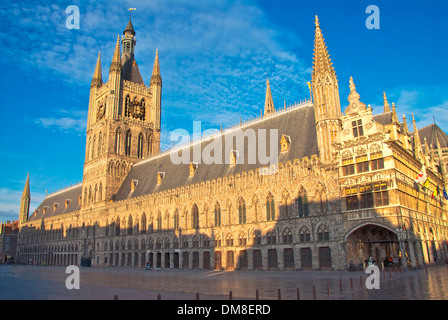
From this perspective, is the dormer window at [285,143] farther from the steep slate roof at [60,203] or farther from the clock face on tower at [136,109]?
the steep slate roof at [60,203]

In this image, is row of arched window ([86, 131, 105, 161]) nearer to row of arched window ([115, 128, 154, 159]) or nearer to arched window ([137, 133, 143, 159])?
row of arched window ([115, 128, 154, 159])

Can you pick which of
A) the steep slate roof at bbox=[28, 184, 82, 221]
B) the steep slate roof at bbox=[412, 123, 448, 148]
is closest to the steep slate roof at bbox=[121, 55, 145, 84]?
the steep slate roof at bbox=[28, 184, 82, 221]

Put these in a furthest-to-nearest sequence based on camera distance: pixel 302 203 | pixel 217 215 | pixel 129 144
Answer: pixel 129 144
pixel 217 215
pixel 302 203

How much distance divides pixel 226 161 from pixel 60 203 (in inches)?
2677

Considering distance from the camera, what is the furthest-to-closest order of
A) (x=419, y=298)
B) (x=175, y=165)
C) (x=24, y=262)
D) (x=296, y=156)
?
1. (x=24, y=262)
2. (x=175, y=165)
3. (x=296, y=156)
4. (x=419, y=298)

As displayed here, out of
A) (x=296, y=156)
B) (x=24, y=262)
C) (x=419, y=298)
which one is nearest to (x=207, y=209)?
(x=296, y=156)

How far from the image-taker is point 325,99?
41.5 m

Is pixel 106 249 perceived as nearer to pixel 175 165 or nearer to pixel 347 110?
pixel 175 165

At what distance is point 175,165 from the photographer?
6444 cm

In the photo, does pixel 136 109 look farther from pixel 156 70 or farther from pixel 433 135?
pixel 433 135

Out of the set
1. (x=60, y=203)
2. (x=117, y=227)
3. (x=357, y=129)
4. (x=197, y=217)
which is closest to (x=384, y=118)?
(x=357, y=129)

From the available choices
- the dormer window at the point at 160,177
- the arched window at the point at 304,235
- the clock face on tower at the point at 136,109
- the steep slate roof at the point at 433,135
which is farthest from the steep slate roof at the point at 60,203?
the steep slate roof at the point at 433,135

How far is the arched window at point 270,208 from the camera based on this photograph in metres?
43.2
